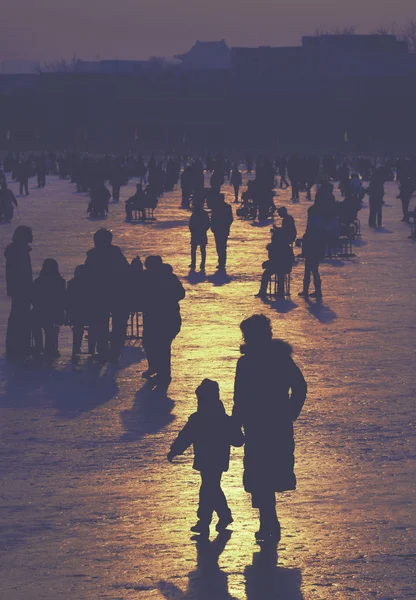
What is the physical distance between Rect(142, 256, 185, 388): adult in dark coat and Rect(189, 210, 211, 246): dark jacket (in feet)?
32.0

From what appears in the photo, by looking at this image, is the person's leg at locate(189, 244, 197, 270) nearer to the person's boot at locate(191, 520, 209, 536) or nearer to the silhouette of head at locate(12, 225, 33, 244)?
the silhouette of head at locate(12, 225, 33, 244)

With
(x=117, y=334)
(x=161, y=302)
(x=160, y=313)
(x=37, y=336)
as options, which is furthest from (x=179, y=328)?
(x=37, y=336)

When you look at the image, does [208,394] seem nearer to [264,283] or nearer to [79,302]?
[79,302]

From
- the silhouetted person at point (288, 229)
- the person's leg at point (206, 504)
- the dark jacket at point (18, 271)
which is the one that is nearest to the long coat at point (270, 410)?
the person's leg at point (206, 504)

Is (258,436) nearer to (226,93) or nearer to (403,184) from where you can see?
(403,184)

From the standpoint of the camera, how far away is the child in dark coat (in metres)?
7.78

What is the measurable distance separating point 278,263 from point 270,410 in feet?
37.9

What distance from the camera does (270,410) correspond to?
768cm

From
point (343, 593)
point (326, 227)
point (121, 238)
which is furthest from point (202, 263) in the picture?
point (343, 593)

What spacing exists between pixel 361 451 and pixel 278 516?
1.78m

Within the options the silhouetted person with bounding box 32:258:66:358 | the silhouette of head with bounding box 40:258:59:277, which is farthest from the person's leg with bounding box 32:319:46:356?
the silhouette of head with bounding box 40:258:59:277

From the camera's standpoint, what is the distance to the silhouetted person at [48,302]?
13883 millimetres

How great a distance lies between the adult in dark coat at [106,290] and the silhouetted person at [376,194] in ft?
58.8

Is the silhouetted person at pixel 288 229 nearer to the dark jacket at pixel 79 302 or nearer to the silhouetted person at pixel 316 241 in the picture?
the silhouetted person at pixel 316 241
